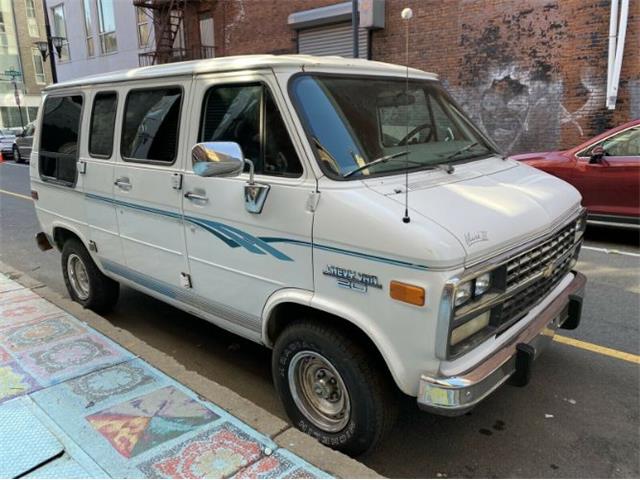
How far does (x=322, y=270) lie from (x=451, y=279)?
71 cm

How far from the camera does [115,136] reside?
4.36 m

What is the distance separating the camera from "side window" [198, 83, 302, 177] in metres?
3.09

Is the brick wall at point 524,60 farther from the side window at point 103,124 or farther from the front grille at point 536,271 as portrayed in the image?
the side window at point 103,124

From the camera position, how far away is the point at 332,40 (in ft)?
53.6

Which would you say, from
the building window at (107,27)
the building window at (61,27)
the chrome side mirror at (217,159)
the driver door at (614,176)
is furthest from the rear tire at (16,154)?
the chrome side mirror at (217,159)

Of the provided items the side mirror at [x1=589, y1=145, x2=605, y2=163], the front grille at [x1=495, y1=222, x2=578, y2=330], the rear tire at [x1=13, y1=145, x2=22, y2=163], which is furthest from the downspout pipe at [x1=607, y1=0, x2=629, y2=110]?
the rear tire at [x1=13, y1=145, x2=22, y2=163]

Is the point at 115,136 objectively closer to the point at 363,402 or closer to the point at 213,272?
the point at 213,272

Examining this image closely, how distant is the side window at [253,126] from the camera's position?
3.09 m

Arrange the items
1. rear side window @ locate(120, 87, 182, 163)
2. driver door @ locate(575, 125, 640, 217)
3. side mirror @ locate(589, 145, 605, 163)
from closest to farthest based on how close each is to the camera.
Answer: rear side window @ locate(120, 87, 182, 163) < driver door @ locate(575, 125, 640, 217) < side mirror @ locate(589, 145, 605, 163)

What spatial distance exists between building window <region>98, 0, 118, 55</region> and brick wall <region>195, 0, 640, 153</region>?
1439cm

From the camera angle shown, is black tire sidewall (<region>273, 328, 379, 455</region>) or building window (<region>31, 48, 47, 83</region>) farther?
building window (<region>31, 48, 47, 83</region>)

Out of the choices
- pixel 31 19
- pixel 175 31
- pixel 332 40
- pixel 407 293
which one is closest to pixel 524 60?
pixel 332 40

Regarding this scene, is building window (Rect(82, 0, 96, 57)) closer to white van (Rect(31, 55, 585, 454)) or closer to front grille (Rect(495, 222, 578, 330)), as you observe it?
white van (Rect(31, 55, 585, 454))

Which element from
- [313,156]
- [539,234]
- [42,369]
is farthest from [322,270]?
[42,369]
